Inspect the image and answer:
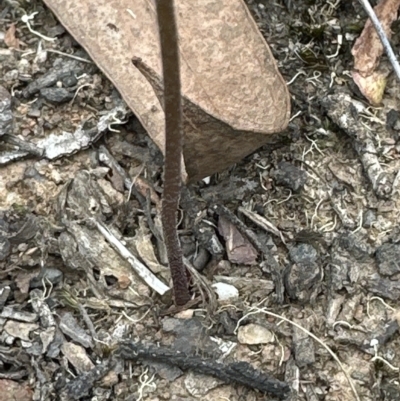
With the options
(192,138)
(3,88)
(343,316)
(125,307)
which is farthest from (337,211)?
(3,88)

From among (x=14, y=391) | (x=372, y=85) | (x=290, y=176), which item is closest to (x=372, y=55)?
(x=372, y=85)

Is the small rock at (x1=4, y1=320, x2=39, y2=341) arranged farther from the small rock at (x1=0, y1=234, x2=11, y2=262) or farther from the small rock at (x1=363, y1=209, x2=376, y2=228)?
the small rock at (x1=363, y1=209, x2=376, y2=228)

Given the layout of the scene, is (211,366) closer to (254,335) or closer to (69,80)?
(254,335)

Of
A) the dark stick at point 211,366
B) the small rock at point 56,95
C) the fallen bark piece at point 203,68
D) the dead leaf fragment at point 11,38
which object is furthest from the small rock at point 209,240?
the dead leaf fragment at point 11,38

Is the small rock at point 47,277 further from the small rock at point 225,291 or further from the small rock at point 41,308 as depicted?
the small rock at point 225,291

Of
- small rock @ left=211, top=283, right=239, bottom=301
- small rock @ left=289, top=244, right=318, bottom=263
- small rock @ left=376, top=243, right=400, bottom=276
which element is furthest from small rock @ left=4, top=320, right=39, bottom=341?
small rock @ left=376, top=243, right=400, bottom=276

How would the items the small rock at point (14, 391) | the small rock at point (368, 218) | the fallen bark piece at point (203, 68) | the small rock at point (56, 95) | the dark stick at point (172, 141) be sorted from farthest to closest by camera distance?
the small rock at point (56, 95) → the small rock at point (368, 218) → the fallen bark piece at point (203, 68) → the small rock at point (14, 391) → the dark stick at point (172, 141)
